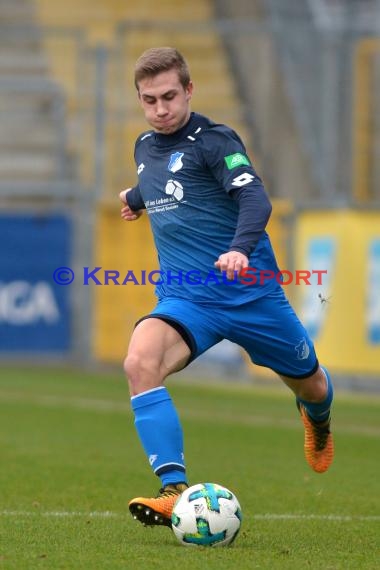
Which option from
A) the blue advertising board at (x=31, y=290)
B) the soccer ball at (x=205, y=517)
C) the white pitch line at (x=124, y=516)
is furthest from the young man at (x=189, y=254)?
the blue advertising board at (x=31, y=290)

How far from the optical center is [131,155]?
18828 mm

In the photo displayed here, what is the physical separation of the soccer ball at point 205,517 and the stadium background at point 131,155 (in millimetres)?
9038

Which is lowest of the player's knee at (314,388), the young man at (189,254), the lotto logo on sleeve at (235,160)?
the player's knee at (314,388)

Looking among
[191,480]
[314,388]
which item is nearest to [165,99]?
[314,388]

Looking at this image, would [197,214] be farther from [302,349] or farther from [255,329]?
[302,349]

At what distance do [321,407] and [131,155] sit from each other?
11893mm

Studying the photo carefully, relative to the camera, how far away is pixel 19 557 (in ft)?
17.8

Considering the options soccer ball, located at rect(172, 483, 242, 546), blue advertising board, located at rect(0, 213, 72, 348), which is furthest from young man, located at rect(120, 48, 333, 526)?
blue advertising board, located at rect(0, 213, 72, 348)

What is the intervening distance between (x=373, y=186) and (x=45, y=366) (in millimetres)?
4976

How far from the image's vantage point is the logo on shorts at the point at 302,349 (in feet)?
21.7

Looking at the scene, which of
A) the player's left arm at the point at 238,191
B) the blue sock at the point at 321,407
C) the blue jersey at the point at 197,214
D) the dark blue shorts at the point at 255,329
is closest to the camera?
the player's left arm at the point at 238,191

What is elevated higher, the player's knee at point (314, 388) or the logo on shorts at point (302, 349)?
the logo on shorts at point (302, 349)

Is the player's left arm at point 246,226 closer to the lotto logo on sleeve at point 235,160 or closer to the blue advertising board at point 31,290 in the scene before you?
the lotto logo on sleeve at point 235,160

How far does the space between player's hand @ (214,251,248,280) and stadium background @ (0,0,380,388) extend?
9.01 m
